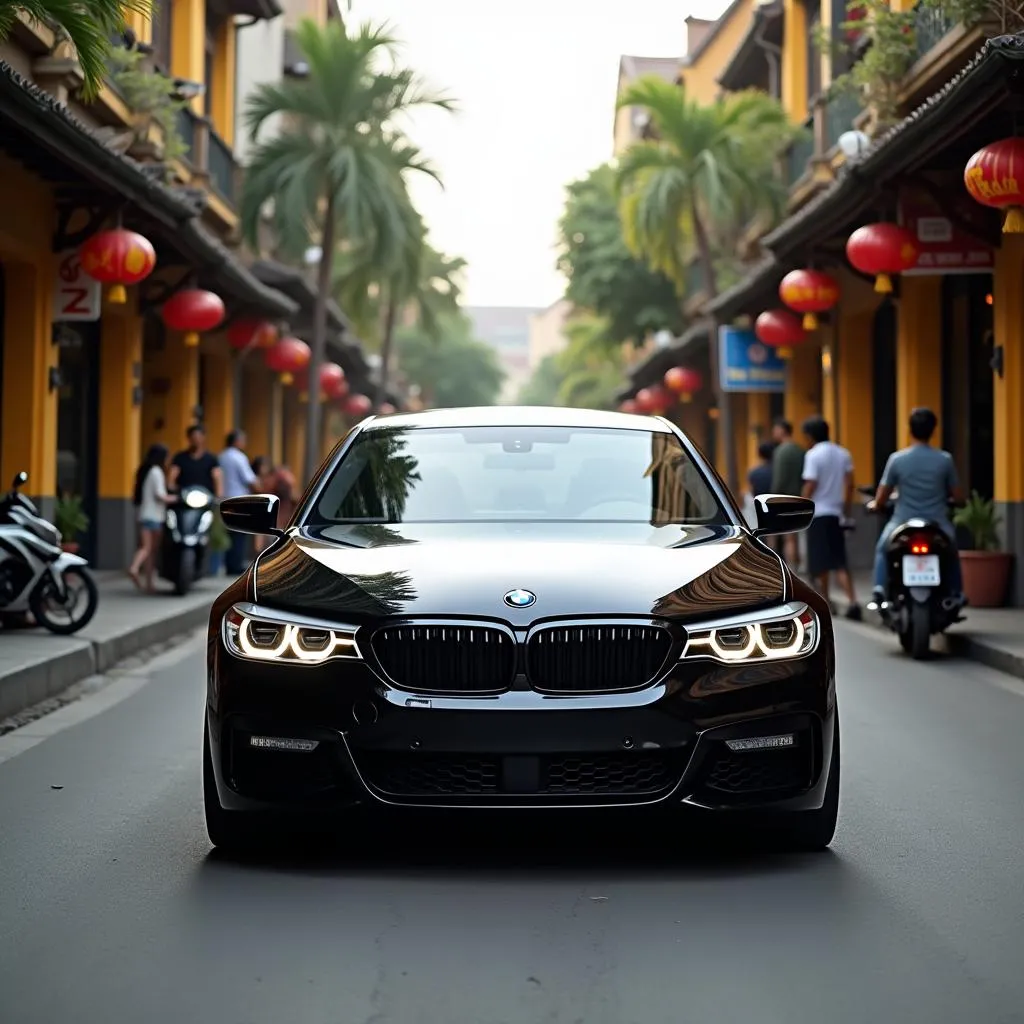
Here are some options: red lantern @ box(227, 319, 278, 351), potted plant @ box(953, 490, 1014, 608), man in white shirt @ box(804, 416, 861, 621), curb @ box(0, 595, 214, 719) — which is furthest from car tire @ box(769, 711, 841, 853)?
red lantern @ box(227, 319, 278, 351)

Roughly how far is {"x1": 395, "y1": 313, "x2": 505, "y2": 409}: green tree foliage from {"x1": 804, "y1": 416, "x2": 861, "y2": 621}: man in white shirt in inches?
2653

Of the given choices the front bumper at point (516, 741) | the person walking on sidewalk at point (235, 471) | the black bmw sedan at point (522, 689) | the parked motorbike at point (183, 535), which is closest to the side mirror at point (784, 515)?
the black bmw sedan at point (522, 689)

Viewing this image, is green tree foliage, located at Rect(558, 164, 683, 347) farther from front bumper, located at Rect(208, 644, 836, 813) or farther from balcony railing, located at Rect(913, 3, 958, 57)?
front bumper, located at Rect(208, 644, 836, 813)

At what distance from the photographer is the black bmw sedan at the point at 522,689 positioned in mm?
5281

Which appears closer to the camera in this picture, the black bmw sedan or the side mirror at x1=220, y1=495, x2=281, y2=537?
the black bmw sedan

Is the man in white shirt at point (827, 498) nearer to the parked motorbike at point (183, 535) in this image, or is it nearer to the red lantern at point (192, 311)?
the parked motorbike at point (183, 535)

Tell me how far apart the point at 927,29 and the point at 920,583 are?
33.5ft

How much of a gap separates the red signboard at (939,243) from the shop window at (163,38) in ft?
41.5

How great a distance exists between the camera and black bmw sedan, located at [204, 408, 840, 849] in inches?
208

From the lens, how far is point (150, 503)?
60.2 ft

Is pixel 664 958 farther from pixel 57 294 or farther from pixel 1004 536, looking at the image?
pixel 57 294

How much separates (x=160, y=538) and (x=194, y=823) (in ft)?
41.2

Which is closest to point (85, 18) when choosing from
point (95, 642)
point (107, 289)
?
point (95, 642)

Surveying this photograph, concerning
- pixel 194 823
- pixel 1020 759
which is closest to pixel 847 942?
pixel 194 823
